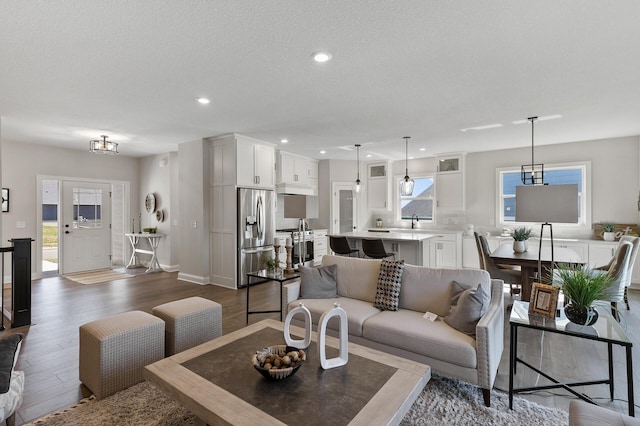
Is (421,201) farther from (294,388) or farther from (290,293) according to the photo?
(294,388)

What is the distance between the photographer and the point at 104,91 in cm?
342

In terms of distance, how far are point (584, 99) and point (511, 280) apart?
2388 millimetres

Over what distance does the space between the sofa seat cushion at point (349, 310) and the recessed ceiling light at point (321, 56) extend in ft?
6.89

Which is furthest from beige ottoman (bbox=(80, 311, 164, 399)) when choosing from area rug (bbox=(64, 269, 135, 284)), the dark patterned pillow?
area rug (bbox=(64, 269, 135, 284))

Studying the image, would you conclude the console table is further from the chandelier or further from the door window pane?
the chandelier

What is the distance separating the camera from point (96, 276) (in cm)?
652

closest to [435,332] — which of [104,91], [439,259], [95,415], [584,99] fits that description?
[95,415]

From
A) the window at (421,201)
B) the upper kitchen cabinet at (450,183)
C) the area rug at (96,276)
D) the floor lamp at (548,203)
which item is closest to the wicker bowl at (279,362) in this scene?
the floor lamp at (548,203)

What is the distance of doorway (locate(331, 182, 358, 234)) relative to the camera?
8102mm

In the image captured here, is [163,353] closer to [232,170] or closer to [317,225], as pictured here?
[232,170]

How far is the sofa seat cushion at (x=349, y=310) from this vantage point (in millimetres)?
2732

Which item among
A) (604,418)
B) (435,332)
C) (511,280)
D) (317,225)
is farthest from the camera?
(317,225)

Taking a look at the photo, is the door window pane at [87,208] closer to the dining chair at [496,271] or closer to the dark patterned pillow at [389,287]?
the dark patterned pillow at [389,287]

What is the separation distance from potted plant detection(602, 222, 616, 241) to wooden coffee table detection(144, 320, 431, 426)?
574 centimetres
